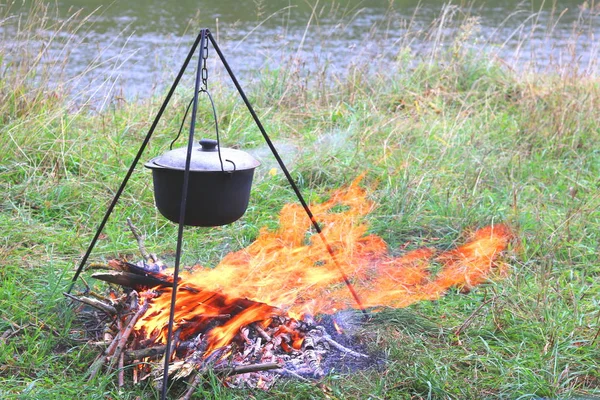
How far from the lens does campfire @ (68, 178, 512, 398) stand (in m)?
2.38

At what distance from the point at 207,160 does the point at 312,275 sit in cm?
105

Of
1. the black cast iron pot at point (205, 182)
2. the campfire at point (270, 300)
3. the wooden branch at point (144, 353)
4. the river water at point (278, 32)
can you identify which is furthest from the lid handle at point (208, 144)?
the river water at point (278, 32)

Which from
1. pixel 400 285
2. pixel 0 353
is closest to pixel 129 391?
pixel 0 353

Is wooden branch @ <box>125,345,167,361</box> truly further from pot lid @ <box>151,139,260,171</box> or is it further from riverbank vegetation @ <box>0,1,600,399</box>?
pot lid @ <box>151,139,260,171</box>

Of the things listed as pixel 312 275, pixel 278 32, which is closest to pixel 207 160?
pixel 312 275

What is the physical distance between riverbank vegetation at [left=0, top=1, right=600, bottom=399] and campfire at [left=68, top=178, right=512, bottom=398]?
0.08 meters

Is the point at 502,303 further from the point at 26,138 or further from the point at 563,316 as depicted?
the point at 26,138

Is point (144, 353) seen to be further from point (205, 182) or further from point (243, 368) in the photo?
point (205, 182)

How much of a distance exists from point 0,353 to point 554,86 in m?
4.77

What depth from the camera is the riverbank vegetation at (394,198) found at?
2.47m

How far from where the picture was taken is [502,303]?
2.89m

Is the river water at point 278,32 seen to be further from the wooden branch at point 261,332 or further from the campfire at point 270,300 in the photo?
the wooden branch at point 261,332

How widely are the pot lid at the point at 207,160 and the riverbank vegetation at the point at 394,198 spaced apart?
76 centimetres

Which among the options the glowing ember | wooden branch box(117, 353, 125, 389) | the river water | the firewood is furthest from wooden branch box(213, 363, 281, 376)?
the river water
